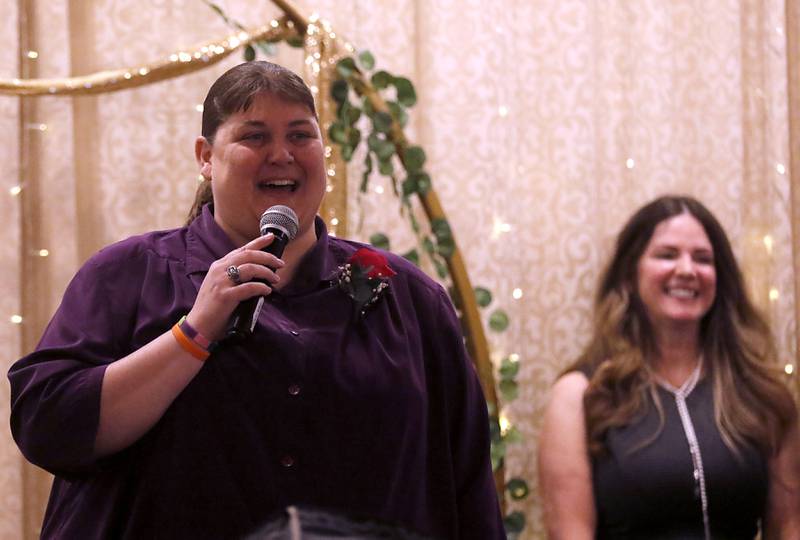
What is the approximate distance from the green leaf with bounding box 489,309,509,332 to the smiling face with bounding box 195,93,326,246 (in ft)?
5.22

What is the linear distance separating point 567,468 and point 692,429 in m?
0.32

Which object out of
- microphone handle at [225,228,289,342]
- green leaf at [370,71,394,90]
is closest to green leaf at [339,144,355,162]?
green leaf at [370,71,394,90]

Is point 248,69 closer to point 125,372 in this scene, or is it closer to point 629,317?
point 125,372

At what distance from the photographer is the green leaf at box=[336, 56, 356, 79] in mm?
2822

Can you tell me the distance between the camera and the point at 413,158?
9.61 ft

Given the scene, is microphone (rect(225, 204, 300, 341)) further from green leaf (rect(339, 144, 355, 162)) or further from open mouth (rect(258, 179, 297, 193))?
green leaf (rect(339, 144, 355, 162))

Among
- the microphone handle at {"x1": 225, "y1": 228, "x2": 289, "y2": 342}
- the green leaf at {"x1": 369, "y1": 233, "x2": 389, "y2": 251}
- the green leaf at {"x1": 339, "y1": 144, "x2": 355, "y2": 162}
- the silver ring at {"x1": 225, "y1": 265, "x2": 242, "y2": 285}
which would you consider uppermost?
the green leaf at {"x1": 339, "y1": 144, "x2": 355, "y2": 162}

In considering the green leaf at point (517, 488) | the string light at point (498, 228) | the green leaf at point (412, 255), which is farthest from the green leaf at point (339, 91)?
the green leaf at point (517, 488)

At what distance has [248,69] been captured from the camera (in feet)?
5.29

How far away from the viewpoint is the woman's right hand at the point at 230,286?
1.37 meters

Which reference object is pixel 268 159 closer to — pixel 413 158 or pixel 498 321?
pixel 413 158

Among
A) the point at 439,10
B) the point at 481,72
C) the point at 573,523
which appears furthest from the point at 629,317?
the point at 439,10

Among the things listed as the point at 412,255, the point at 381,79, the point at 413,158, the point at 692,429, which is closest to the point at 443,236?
the point at 412,255

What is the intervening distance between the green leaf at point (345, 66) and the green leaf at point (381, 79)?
0.09 m
